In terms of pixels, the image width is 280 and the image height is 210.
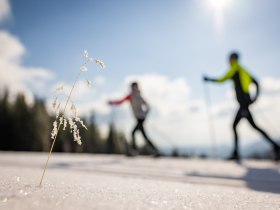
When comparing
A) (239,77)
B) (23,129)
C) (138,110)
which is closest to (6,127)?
(23,129)

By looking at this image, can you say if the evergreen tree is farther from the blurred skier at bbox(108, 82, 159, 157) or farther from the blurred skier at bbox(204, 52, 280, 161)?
the blurred skier at bbox(204, 52, 280, 161)

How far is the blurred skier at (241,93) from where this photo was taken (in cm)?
672

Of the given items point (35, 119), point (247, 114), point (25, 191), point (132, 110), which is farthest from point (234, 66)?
point (35, 119)

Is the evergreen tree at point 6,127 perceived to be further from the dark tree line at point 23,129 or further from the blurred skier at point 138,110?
the blurred skier at point 138,110

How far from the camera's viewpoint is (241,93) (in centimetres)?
703

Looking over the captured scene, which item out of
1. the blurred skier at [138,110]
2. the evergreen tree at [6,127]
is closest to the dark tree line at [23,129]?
the evergreen tree at [6,127]

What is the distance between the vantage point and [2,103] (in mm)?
61062

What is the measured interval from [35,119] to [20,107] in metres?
5.04

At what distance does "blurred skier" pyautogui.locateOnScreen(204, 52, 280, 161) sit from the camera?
264 inches

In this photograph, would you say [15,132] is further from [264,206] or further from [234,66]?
[264,206]

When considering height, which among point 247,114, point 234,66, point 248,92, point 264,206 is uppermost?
point 234,66

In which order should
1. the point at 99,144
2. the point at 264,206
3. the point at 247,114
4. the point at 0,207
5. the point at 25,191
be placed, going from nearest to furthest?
the point at 0,207, the point at 25,191, the point at 264,206, the point at 247,114, the point at 99,144

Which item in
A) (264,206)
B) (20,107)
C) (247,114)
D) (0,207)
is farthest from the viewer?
(20,107)

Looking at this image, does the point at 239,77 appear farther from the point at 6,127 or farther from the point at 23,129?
the point at 6,127
